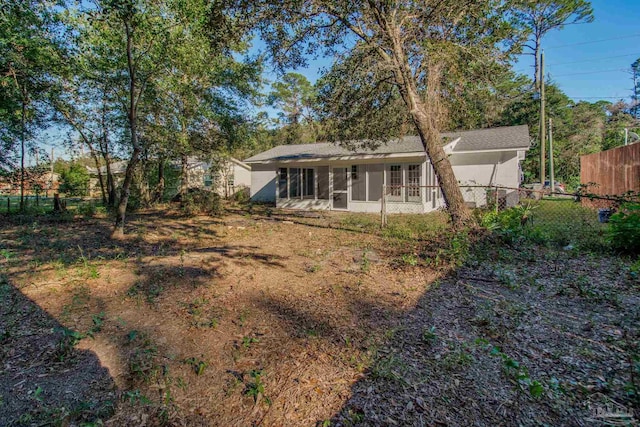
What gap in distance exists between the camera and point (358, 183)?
1402 centimetres

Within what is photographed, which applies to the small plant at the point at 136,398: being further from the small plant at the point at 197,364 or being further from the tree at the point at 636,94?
the tree at the point at 636,94

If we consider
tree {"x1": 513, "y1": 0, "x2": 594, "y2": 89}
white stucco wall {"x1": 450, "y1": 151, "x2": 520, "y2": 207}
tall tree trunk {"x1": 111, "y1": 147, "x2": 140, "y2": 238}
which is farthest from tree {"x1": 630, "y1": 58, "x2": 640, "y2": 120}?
tall tree trunk {"x1": 111, "y1": 147, "x2": 140, "y2": 238}

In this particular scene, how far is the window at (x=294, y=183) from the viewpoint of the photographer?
1578 centimetres

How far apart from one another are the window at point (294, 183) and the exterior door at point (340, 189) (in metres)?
2.10

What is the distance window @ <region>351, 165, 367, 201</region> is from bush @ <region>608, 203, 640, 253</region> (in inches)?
349

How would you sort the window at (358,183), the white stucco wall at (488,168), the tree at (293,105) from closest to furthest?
the window at (358,183) → the white stucco wall at (488,168) → the tree at (293,105)

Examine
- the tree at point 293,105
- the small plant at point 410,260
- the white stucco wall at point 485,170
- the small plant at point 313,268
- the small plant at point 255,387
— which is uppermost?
the tree at point 293,105

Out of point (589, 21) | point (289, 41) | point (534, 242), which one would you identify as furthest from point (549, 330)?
point (589, 21)

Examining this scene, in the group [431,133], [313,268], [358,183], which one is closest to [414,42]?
[431,133]

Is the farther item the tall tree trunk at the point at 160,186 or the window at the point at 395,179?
the tall tree trunk at the point at 160,186

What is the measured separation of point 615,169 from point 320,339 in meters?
12.6

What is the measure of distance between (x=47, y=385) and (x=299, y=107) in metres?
35.5

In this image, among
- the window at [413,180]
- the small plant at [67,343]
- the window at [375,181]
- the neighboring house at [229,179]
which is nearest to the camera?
the small plant at [67,343]

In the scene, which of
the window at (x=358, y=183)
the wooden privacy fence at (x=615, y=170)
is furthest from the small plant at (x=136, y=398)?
the window at (x=358, y=183)
